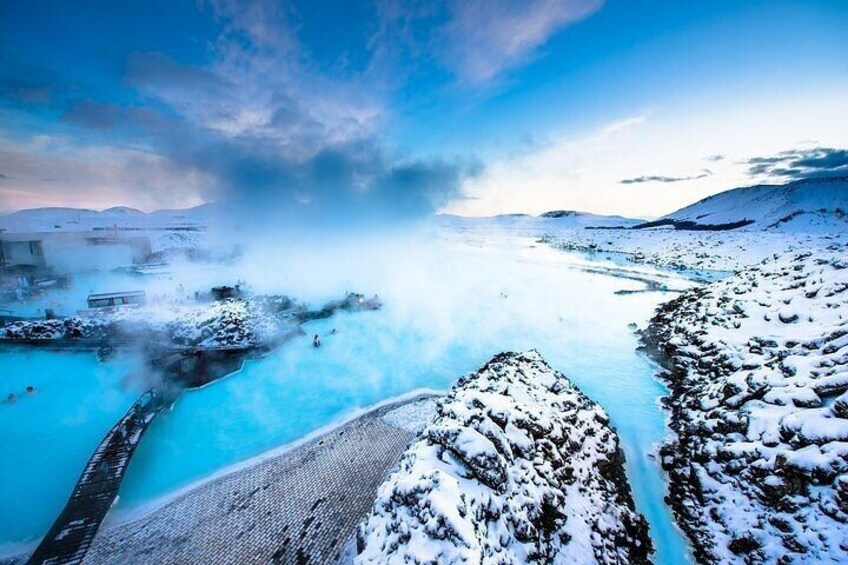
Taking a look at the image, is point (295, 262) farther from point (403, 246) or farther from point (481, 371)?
point (481, 371)

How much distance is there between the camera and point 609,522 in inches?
456

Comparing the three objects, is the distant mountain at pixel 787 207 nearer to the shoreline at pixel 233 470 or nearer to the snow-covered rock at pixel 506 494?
the snow-covered rock at pixel 506 494

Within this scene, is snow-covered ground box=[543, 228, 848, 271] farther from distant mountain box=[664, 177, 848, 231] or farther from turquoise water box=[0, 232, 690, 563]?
distant mountain box=[664, 177, 848, 231]

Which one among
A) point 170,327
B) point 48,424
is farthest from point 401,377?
A: point 170,327

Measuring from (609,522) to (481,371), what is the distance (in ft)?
29.2

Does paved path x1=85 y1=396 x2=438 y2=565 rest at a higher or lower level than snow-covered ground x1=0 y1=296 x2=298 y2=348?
lower

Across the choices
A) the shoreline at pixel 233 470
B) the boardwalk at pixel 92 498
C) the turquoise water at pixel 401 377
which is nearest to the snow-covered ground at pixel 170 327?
the turquoise water at pixel 401 377

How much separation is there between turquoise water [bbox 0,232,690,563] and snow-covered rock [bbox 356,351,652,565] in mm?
1787

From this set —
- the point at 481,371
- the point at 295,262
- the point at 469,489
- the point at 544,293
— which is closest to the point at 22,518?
the point at 469,489

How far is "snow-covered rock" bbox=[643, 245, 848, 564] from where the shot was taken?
32.8 ft

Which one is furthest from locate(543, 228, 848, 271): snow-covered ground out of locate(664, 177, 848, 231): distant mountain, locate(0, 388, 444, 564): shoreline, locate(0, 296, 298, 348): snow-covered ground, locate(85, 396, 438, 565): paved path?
locate(0, 296, 298, 348): snow-covered ground

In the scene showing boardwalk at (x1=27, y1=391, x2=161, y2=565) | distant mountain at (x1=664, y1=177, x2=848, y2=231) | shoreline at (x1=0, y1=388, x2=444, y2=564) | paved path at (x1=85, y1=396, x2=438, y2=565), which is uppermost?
distant mountain at (x1=664, y1=177, x2=848, y2=231)

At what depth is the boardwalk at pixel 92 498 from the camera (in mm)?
11102

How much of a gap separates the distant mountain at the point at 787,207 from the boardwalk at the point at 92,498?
123 meters
